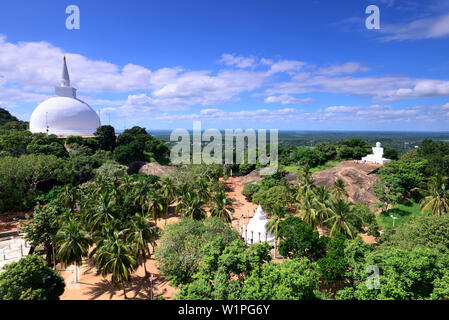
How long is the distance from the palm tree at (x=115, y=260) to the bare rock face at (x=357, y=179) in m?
36.5

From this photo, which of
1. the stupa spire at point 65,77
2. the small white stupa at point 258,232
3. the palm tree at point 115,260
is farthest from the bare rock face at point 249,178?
the stupa spire at point 65,77

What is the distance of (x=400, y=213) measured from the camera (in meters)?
36.2

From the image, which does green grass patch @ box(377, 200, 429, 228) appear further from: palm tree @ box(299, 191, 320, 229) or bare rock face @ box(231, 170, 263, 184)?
bare rock face @ box(231, 170, 263, 184)

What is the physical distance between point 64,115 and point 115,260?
6364 cm

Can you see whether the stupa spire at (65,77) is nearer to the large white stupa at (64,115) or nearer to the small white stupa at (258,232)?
the large white stupa at (64,115)

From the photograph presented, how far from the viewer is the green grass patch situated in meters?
34.8

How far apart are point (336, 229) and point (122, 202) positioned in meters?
26.3

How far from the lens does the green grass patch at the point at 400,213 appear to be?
114 ft

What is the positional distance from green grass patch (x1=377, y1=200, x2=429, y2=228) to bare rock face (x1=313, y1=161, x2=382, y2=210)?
2.41m

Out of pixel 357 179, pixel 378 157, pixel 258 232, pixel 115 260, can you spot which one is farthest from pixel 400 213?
pixel 115 260

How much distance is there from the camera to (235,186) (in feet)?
185

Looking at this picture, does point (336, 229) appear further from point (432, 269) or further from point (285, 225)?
point (432, 269)
